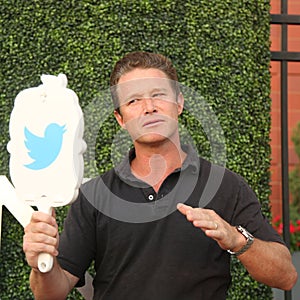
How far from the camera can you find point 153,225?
1905 mm

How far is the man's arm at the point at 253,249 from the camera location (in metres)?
1.59

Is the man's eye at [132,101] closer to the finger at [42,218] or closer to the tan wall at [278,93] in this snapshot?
the finger at [42,218]

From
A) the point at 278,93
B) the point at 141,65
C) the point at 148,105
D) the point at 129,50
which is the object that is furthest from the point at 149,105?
the point at 278,93

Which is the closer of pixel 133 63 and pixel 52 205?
pixel 52 205

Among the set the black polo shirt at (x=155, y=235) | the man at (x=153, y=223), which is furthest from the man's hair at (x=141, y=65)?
the black polo shirt at (x=155, y=235)

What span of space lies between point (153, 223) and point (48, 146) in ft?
1.31

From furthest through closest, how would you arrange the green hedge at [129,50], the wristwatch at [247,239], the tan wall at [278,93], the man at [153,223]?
the tan wall at [278,93] → the green hedge at [129,50] → the man at [153,223] → the wristwatch at [247,239]

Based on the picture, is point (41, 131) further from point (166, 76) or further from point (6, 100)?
point (6, 100)

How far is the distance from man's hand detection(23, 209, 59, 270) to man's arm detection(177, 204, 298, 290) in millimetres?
306

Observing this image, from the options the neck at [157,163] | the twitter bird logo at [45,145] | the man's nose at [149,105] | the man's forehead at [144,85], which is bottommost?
the twitter bird logo at [45,145]

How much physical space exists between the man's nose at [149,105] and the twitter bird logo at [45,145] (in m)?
0.29

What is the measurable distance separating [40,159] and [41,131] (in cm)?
7

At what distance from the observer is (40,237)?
63.4 inches

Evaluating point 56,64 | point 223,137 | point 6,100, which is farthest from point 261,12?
point 6,100
